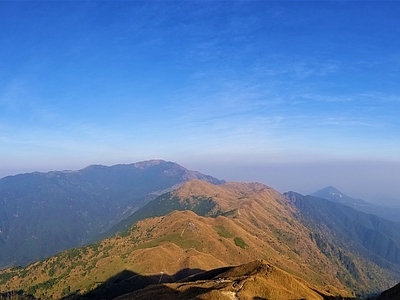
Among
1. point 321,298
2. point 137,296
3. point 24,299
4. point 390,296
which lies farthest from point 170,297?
point 24,299

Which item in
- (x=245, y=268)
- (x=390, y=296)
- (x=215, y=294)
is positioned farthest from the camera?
(x=245, y=268)

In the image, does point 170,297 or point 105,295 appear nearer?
point 170,297

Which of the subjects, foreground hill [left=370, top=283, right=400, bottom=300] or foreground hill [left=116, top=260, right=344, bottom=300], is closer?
foreground hill [left=116, top=260, right=344, bottom=300]

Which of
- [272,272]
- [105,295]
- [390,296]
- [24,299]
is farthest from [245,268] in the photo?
[24,299]

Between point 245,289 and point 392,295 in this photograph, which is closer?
point 245,289

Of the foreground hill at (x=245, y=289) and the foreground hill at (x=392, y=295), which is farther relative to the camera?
the foreground hill at (x=392, y=295)

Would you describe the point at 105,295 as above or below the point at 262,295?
below

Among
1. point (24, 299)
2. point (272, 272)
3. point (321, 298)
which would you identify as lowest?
point (24, 299)

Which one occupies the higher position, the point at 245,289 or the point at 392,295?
the point at 245,289

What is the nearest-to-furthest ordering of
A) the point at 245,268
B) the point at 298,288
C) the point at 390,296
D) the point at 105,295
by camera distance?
the point at 390,296 → the point at 298,288 → the point at 245,268 → the point at 105,295

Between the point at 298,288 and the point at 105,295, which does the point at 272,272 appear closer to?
the point at 298,288
